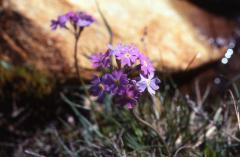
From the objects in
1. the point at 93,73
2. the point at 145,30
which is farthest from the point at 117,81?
the point at 145,30

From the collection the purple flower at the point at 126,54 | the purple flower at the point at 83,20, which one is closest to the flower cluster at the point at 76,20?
the purple flower at the point at 83,20

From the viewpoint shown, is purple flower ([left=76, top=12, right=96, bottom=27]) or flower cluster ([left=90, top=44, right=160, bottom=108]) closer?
flower cluster ([left=90, top=44, right=160, bottom=108])

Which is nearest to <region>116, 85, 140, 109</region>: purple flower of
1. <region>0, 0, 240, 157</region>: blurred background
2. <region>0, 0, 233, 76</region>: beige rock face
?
<region>0, 0, 240, 157</region>: blurred background

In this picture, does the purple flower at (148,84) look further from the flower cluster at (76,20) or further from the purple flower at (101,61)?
the flower cluster at (76,20)

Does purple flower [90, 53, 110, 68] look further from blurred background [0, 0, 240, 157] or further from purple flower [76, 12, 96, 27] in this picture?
blurred background [0, 0, 240, 157]

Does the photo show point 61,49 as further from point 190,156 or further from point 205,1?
point 205,1

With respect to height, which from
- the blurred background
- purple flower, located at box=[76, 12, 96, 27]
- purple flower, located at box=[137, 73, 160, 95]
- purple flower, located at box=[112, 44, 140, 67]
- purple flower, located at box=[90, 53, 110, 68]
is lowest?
the blurred background
